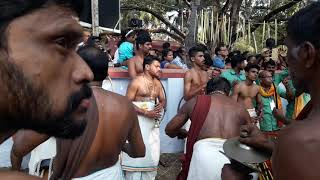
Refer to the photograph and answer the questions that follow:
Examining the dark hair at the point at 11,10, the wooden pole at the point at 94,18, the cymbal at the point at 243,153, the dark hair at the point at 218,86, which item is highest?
the wooden pole at the point at 94,18

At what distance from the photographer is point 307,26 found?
1.71 meters

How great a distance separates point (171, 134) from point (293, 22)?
104 inches

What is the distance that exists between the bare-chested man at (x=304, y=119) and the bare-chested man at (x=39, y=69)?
0.82 m

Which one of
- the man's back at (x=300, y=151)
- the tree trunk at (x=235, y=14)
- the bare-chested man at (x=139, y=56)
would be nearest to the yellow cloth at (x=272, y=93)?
the bare-chested man at (x=139, y=56)

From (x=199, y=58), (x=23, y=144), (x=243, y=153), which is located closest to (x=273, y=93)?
(x=199, y=58)

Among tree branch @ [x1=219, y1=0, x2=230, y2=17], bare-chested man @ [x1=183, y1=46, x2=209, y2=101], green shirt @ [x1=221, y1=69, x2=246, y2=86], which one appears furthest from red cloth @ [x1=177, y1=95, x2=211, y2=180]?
tree branch @ [x1=219, y1=0, x2=230, y2=17]

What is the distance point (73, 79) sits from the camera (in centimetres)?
103

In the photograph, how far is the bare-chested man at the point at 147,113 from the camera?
15.6ft

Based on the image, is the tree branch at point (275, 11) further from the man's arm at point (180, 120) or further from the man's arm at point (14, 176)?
the man's arm at point (14, 176)

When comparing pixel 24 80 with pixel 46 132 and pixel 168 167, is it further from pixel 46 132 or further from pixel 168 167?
Result: pixel 168 167

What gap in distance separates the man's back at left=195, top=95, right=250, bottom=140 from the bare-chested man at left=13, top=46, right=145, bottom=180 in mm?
899

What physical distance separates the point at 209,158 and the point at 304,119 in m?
2.32

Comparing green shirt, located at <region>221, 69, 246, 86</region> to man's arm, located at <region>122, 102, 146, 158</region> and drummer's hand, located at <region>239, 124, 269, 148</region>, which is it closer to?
man's arm, located at <region>122, 102, 146, 158</region>

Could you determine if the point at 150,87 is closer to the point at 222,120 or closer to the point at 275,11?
the point at 222,120
